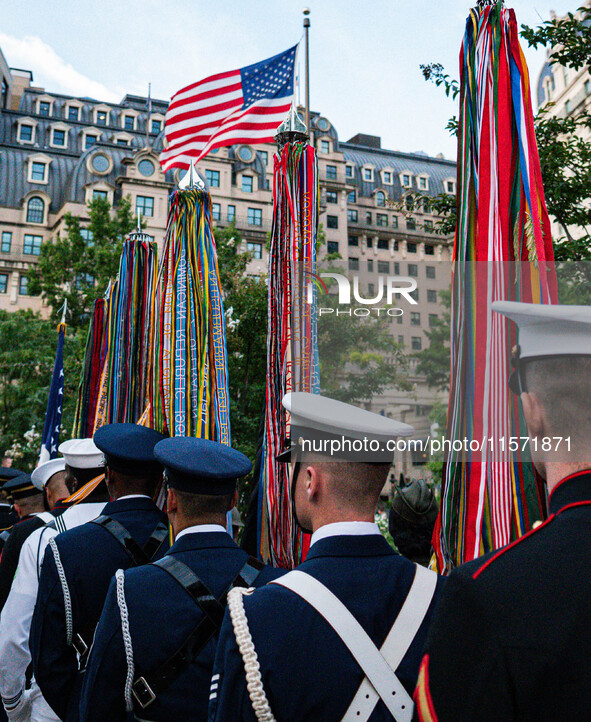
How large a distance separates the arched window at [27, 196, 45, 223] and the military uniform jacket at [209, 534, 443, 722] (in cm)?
5220

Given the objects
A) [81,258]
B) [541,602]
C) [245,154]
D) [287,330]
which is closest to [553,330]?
[541,602]

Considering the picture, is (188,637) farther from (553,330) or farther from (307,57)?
(307,57)

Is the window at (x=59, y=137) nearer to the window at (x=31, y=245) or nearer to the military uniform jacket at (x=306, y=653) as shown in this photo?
the window at (x=31, y=245)

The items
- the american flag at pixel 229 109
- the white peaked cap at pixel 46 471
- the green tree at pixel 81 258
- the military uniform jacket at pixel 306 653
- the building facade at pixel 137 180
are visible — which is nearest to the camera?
the military uniform jacket at pixel 306 653

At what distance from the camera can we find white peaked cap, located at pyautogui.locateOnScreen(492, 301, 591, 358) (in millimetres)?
1528

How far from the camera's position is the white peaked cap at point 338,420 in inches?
89.7

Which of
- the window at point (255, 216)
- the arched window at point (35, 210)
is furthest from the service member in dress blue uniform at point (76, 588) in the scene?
the arched window at point (35, 210)

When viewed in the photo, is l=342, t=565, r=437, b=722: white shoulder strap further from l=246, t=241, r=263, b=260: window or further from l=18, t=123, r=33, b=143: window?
l=18, t=123, r=33, b=143: window

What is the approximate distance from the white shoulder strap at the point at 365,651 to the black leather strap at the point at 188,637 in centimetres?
81

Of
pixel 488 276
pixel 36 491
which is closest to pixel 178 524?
pixel 488 276

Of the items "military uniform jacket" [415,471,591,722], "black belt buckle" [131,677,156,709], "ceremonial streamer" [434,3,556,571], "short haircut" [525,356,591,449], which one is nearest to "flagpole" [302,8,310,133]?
"ceremonial streamer" [434,3,556,571]

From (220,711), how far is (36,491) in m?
5.43

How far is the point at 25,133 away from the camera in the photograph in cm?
5753

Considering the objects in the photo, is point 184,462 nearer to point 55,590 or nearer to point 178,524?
point 178,524
